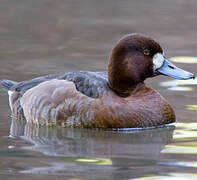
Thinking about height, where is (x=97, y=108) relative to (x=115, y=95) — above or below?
below

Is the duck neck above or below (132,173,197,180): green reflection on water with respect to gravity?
above

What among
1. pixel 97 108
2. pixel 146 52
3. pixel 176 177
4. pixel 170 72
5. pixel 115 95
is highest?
pixel 146 52

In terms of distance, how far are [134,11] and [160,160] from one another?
354 inches

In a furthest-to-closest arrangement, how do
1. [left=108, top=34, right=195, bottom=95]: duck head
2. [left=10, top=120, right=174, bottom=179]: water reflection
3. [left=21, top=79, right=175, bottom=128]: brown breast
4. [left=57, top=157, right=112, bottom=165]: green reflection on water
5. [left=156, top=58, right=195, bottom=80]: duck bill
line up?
[left=156, top=58, right=195, bottom=80]: duck bill → [left=108, top=34, right=195, bottom=95]: duck head → [left=21, top=79, right=175, bottom=128]: brown breast → [left=57, top=157, right=112, bottom=165]: green reflection on water → [left=10, top=120, right=174, bottom=179]: water reflection

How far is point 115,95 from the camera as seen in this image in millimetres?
7180

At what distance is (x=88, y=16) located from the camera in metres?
14.2

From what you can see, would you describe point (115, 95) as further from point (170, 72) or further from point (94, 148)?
point (94, 148)

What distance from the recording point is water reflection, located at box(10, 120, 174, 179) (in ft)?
18.5

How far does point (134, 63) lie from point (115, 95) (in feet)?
1.46

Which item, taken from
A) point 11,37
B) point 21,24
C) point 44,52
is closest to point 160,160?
point 44,52

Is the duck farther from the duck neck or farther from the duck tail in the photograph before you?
the duck tail

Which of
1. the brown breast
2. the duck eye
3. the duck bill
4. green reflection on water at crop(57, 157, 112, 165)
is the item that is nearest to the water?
green reflection on water at crop(57, 157, 112, 165)

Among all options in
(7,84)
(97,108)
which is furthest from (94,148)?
(7,84)

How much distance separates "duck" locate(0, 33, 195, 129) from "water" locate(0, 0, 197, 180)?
0.46ft
